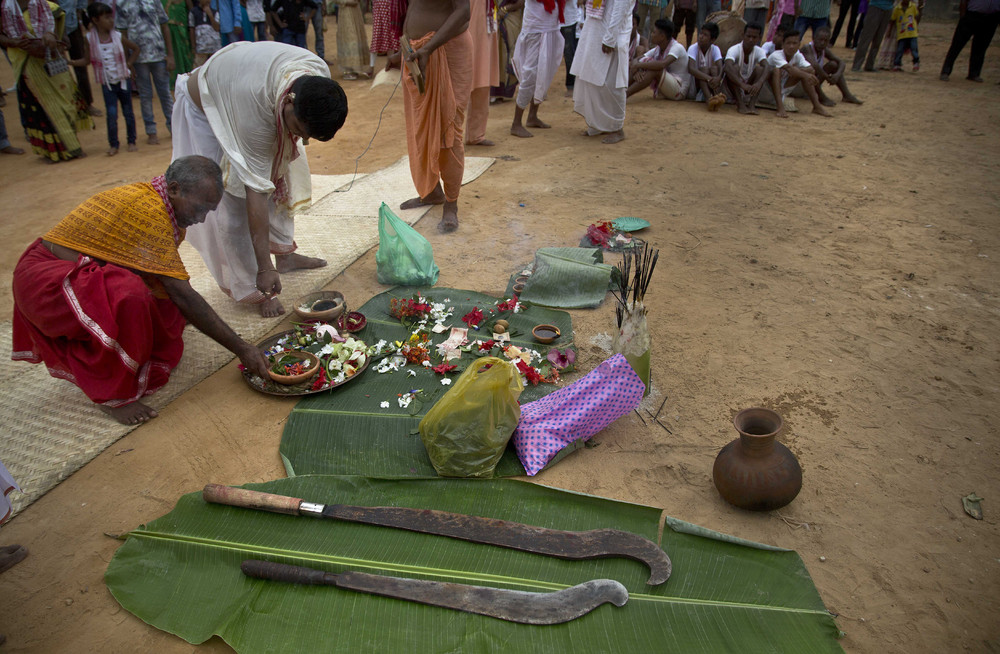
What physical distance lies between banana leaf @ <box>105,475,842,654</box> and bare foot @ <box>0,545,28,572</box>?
1.17ft

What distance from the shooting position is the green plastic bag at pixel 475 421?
8.09 feet

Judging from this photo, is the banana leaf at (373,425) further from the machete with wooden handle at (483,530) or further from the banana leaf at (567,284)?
the banana leaf at (567,284)

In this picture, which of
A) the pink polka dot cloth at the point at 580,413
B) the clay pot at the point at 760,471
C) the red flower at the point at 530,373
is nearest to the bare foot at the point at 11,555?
the pink polka dot cloth at the point at 580,413

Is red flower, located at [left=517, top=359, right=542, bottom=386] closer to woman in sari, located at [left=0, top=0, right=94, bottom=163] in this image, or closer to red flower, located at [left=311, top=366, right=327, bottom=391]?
red flower, located at [left=311, top=366, right=327, bottom=391]

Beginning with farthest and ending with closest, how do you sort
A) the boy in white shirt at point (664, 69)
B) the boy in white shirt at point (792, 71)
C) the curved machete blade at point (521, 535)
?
the boy in white shirt at point (664, 69), the boy in white shirt at point (792, 71), the curved machete blade at point (521, 535)

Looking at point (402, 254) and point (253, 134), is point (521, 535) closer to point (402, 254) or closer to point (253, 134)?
point (402, 254)

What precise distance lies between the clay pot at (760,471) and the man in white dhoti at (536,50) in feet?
18.2

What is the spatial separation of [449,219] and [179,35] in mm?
6045

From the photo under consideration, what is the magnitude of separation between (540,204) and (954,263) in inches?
119

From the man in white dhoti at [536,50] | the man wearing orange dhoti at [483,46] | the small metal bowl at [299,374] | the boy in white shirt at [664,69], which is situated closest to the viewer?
the small metal bowl at [299,374]

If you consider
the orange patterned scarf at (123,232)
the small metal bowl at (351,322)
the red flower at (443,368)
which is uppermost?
the orange patterned scarf at (123,232)

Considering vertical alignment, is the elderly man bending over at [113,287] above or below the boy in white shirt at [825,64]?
below

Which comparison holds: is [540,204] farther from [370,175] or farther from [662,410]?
[662,410]

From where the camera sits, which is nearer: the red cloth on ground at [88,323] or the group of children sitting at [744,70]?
the red cloth on ground at [88,323]
